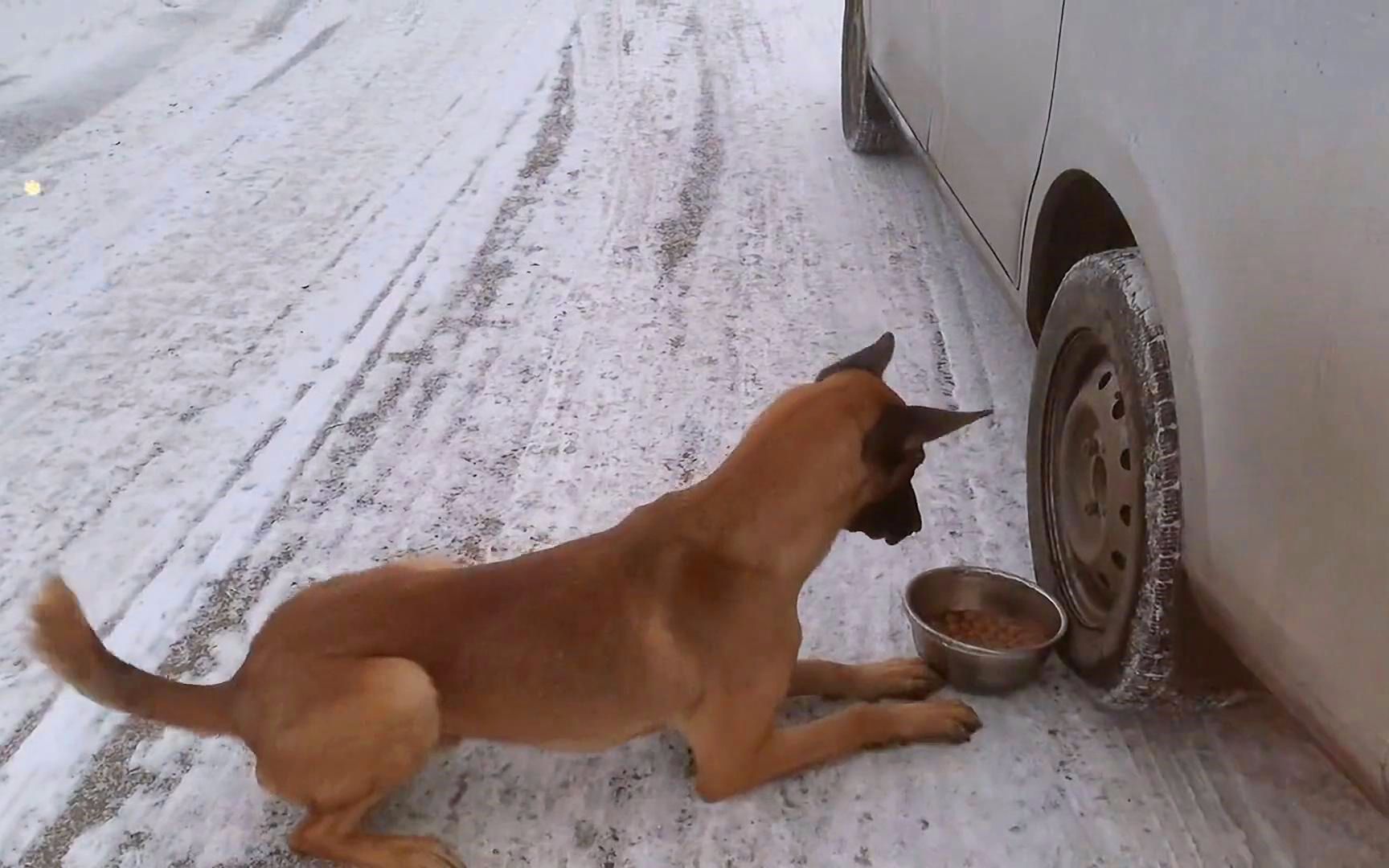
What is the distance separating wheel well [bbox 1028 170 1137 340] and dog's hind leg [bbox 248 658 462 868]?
1939 mm

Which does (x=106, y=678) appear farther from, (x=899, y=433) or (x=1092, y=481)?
(x=1092, y=481)

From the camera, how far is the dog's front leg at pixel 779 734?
2727 millimetres

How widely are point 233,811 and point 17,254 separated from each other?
4020mm

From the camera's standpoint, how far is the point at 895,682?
310 centimetres

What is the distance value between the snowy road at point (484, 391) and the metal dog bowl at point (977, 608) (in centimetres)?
13

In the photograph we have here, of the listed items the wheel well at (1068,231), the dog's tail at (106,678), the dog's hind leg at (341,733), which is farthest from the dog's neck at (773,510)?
the dog's tail at (106,678)

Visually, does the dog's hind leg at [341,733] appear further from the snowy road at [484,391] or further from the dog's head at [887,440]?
the dog's head at [887,440]

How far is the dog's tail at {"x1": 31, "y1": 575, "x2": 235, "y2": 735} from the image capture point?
2514 mm

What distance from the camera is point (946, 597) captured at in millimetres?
3281

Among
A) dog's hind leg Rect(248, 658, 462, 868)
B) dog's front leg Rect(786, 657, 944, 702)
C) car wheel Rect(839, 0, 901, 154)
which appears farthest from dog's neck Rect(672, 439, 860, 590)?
car wheel Rect(839, 0, 901, 154)

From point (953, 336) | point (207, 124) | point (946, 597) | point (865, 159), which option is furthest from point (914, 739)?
point (207, 124)

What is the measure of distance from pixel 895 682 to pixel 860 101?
4.31 meters

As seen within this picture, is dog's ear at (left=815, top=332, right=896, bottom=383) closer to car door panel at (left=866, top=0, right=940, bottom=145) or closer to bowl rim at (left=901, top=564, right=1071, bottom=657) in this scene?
bowl rim at (left=901, top=564, right=1071, bottom=657)

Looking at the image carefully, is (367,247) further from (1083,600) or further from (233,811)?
(1083,600)
